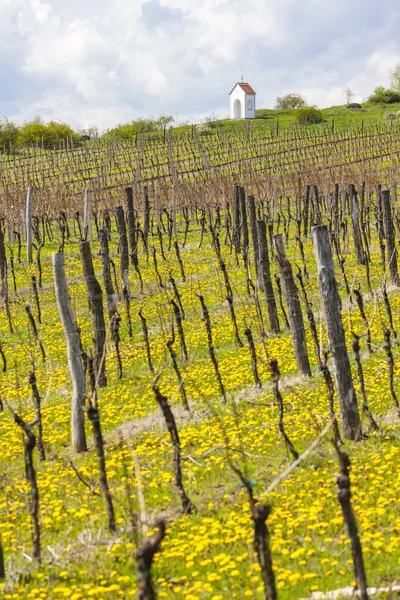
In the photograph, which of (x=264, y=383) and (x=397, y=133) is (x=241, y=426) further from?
(x=397, y=133)

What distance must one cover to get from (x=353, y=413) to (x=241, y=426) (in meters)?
1.63

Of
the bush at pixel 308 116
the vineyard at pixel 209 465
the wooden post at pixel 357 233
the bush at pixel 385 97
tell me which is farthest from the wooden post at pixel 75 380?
the bush at pixel 385 97

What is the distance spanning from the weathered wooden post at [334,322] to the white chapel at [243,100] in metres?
96.0

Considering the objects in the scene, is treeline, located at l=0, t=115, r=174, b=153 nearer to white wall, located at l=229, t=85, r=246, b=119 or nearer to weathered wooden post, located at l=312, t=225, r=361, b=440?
white wall, located at l=229, t=85, r=246, b=119

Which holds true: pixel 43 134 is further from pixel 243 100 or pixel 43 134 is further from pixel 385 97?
pixel 385 97

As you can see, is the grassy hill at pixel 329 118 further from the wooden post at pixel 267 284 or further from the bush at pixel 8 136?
the wooden post at pixel 267 284

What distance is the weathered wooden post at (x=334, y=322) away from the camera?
9.38 metres

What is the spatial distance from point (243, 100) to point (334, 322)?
97.8 meters

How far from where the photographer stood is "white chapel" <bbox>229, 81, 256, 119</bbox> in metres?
102

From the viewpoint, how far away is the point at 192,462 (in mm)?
9109

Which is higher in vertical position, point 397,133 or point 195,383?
point 397,133

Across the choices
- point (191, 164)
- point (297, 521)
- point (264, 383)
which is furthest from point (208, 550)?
point (191, 164)

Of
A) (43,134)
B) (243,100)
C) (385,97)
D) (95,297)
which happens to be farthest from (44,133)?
(95,297)

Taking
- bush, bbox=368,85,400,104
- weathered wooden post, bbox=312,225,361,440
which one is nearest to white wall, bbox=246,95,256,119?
bush, bbox=368,85,400,104
